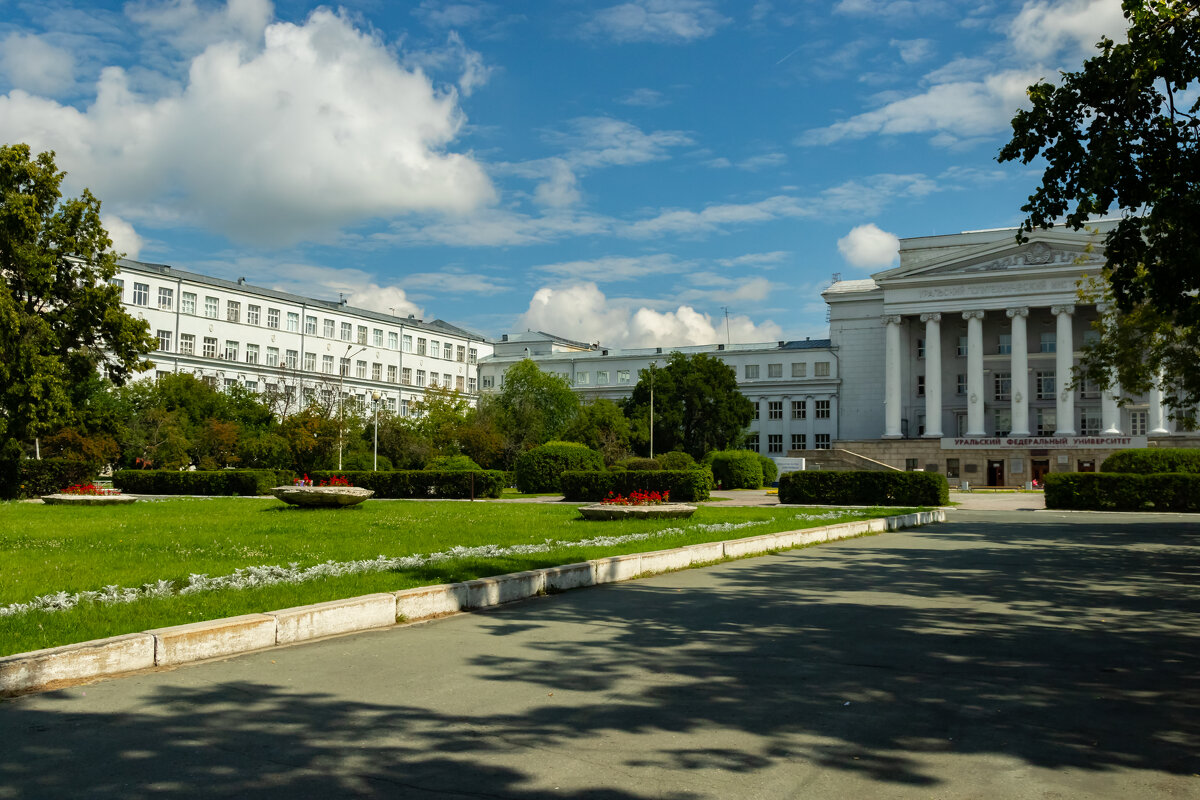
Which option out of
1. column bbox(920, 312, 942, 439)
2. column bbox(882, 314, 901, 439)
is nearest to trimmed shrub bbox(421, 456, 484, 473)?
column bbox(882, 314, 901, 439)

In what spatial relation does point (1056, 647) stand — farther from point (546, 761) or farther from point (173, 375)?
point (173, 375)

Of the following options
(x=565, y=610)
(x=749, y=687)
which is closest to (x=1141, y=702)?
(x=749, y=687)

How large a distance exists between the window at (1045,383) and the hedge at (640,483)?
49.3 meters

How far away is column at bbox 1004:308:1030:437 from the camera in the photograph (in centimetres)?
7038

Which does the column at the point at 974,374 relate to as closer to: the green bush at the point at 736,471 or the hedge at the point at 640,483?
the green bush at the point at 736,471

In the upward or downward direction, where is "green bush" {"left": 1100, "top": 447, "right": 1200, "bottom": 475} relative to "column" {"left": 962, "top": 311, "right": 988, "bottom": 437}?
downward

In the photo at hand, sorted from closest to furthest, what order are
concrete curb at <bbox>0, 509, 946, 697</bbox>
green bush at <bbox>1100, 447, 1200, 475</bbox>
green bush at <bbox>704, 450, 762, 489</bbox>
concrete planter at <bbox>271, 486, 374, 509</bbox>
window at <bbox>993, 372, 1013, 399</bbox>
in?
concrete curb at <bbox>0, 509, 946, 697</bbox> → concrete planter at <bbox>271, 486, 374, 509</bbox> → green bush at <bbox>1100, 447, 1200, 475</bbox> → green bush at <bbox>704, 450, 762, 489</bbox> → window at <bbox>993, 372, 1013, 399</bbox>

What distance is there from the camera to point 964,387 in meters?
77.8

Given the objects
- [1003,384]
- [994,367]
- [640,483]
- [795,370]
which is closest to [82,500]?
[640,483]

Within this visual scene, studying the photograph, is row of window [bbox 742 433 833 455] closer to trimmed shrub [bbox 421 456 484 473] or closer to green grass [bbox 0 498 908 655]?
trimmed shrub [bbox 421 456 484 473]

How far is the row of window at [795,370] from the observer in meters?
88.4

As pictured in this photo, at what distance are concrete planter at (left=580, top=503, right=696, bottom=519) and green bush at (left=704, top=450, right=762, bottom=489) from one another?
1381 inches

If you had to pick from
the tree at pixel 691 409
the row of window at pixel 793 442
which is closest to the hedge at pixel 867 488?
the tree at pixel 691 409

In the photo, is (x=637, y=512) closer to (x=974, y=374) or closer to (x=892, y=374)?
(x=974, y=374)
